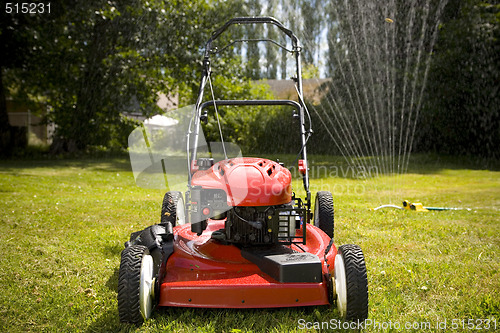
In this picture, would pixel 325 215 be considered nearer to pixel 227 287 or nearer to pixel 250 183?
pixel 250 183

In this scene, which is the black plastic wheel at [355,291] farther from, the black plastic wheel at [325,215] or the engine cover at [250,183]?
the black plastic wheel at [325,215]

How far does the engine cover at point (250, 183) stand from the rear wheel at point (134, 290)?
34.7 inches

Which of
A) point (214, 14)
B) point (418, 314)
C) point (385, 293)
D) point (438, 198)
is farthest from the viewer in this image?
point (214, 14)

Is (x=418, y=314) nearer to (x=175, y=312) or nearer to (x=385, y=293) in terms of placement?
(x=385, y=293)

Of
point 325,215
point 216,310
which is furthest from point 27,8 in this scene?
point 216,310

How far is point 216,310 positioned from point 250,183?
1055 millimetres

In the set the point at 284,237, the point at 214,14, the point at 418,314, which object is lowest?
the point at 418,314

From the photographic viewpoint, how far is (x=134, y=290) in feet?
11.1

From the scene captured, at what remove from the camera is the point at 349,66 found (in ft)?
74.8

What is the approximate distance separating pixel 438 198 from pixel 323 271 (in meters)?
7.38

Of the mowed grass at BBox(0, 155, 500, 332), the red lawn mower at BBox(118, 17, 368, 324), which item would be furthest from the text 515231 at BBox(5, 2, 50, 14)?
the red lawn mower at BBox(118, 17, 368, 324)

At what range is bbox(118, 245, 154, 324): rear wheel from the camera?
336 centimetres

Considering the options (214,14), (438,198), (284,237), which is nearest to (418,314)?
(284,237)

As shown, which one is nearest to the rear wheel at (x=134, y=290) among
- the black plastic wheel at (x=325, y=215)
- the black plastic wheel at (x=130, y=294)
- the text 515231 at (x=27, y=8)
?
the black plastic wheel at (x=130, y=294)
